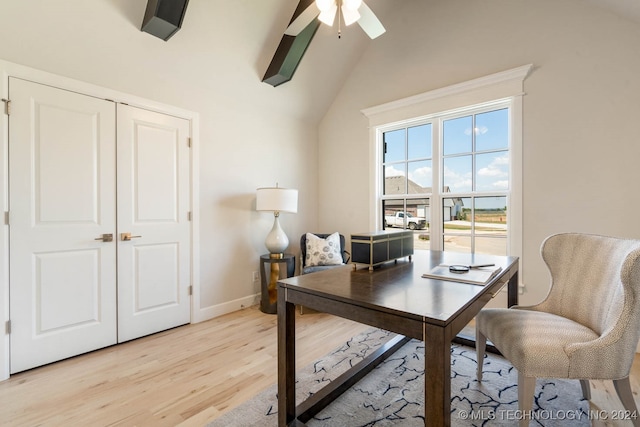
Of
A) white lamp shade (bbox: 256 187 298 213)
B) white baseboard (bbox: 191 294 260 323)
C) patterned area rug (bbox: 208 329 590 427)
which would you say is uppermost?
white lamp shade (bbox: 256 187 298 213)

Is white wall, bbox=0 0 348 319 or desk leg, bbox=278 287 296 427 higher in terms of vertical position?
white wall, bbox=0 0 348 319

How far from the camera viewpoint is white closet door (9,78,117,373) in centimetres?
203

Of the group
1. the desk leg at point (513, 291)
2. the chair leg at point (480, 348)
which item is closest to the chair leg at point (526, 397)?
the chair leg at point (480, 348)

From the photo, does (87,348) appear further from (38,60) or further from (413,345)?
(413,345)

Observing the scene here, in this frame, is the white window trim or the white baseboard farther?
the white baseboard

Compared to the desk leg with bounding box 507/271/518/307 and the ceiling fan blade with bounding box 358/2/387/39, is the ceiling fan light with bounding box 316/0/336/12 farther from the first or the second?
the desk leg with bounding box 507/271/518/307

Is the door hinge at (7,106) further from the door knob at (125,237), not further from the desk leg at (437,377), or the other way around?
the desk leg at (437,377)

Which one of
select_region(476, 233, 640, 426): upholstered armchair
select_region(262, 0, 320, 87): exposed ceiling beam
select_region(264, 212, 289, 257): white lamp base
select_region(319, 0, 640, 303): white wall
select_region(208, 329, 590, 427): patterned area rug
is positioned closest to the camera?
select_region(476, 233, 640, 426): upholstered armchair

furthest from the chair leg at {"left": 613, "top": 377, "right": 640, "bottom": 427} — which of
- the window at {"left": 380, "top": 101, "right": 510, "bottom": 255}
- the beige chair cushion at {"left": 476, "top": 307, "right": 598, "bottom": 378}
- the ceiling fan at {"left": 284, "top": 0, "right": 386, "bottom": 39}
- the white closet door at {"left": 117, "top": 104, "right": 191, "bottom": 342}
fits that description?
the white closet door at {"left": 117, "top": 104, "right": 191, "bottom": 342}

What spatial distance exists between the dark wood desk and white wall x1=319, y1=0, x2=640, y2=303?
1.21 metres

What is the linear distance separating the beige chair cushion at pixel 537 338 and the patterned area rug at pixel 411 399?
23 cm

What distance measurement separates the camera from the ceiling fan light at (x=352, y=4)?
184 centimetres

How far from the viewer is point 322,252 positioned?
3385 mm

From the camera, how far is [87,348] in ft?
7.58
